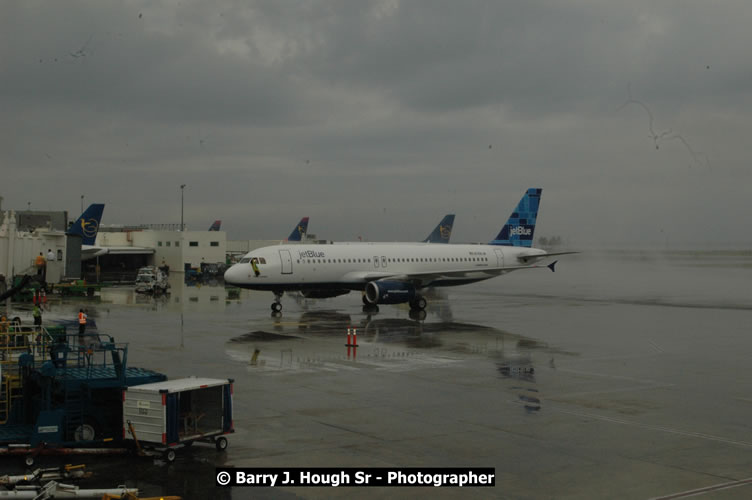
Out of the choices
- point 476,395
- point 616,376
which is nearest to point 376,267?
point 616,376

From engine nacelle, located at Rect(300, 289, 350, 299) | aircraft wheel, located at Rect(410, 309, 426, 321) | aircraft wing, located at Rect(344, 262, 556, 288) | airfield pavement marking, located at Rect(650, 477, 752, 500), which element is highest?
aircraft wing, located at Rect(344, 262, 556, 288)

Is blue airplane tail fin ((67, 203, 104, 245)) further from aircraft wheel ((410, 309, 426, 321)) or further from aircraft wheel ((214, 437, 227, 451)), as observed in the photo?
aircraft wheel ((214, 437, 227, 451))

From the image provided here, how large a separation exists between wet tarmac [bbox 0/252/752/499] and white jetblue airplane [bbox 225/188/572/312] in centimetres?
186

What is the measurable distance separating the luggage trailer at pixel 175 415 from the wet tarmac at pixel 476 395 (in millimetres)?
392

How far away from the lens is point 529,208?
57562 millimetres

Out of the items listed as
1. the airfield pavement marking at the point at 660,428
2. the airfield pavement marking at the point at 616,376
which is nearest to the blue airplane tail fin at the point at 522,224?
the airfield pavement marking at the point at 616,376

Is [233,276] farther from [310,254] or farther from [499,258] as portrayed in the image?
[499,258]

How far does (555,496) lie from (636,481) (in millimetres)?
1779

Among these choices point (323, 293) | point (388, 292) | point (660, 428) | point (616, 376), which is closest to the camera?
point (660, 428)

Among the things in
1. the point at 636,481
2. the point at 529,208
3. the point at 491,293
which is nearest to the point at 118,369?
the point at 636,481

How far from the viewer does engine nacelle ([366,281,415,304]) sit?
42.5m

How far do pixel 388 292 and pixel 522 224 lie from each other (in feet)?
61.1

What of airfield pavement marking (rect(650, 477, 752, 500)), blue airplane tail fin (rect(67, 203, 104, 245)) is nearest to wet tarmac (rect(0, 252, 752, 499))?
airfield pavement marking (rect(650, 477, 752, 500))

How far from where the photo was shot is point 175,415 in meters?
14.0
